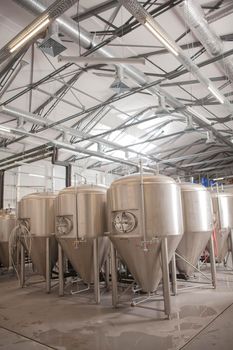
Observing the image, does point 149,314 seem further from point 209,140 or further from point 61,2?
point 209,140

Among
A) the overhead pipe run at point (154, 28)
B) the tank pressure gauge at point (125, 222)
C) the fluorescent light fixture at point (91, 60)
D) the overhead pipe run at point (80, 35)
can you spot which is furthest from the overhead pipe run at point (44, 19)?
the tank pressure gauge at point (125, 222)

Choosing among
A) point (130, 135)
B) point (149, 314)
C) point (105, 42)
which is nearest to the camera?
point (149, 314)

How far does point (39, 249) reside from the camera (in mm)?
5219

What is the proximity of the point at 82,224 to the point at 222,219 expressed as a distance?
128 inches

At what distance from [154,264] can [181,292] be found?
1.23 m

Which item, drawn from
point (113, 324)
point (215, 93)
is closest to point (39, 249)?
point (113, 324)

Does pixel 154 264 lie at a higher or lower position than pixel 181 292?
higher

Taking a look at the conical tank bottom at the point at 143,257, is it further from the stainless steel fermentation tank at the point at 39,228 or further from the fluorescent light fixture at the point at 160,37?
the fluorescent light fixture at the point at 160,37

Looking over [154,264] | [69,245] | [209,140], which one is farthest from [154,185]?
[209,140]

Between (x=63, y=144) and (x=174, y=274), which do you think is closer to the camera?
(x=174, y=274)

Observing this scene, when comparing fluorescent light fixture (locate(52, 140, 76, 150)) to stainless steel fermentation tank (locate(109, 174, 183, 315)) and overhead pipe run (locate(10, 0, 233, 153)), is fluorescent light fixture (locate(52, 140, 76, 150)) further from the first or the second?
stainless steel fermentation tank (locate(109, 174, 183, 315))

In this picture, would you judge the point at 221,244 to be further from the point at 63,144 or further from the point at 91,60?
Answer: the point at 91,60

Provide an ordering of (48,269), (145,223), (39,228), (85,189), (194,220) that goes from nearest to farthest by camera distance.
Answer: (145,223) < (85,189) < (194,220) < (48,269) < (39,228)

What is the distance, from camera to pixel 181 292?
4570 millimetres
